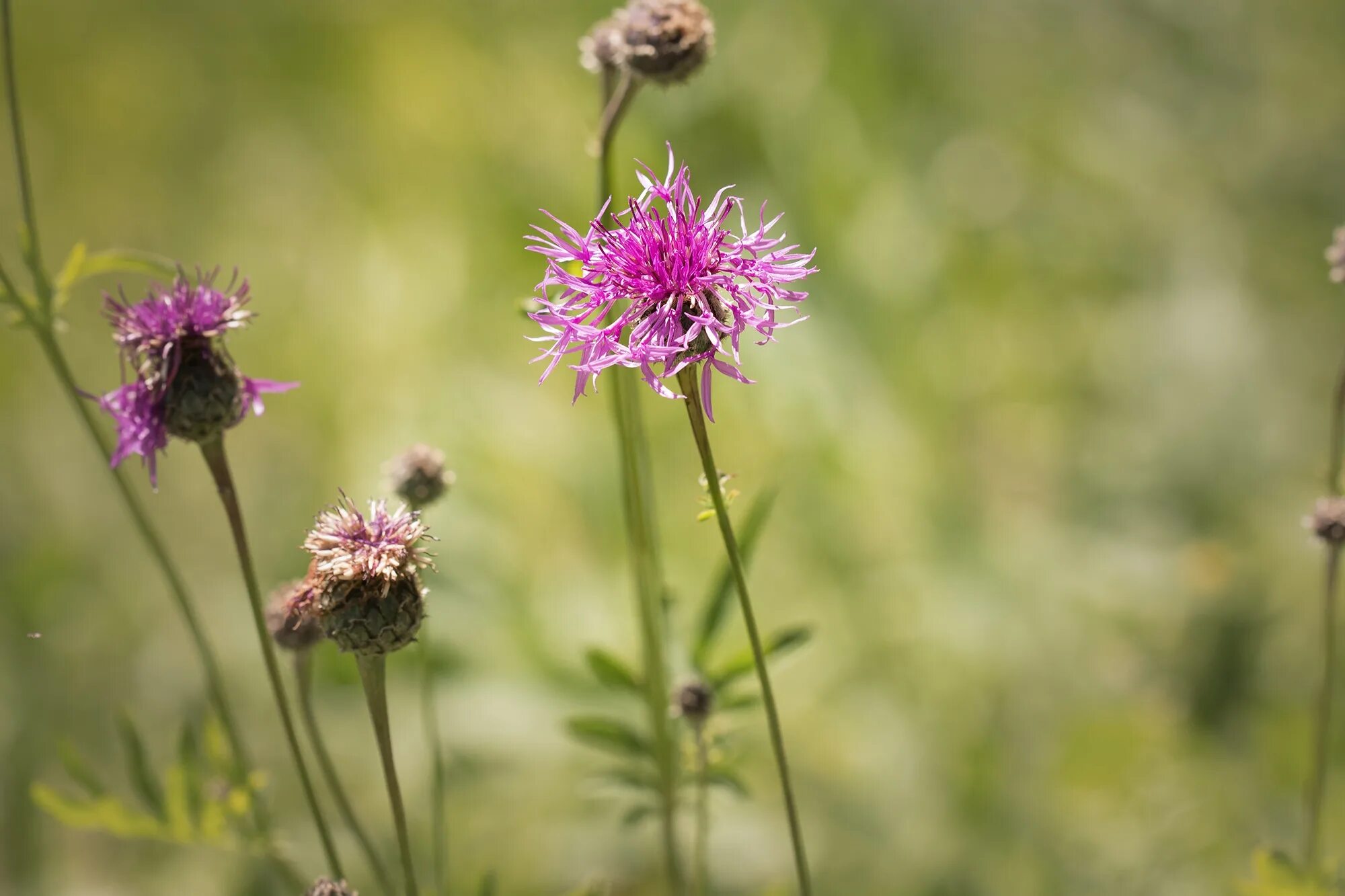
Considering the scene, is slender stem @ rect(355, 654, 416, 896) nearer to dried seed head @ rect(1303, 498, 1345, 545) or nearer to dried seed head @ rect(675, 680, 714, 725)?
dried seed head @ rect(675, 680, 714, 725)

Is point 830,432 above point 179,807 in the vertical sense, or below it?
above

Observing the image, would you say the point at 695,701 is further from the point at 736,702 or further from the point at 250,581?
the point at 250,581

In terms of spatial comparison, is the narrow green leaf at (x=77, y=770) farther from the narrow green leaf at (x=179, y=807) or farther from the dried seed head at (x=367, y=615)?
the dried seed head at (x=367, y=615)

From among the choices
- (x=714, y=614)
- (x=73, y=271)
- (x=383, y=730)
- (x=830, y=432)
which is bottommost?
(x=383, y=730)

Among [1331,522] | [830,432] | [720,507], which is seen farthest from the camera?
[830,432]

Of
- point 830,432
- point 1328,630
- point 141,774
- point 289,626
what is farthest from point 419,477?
point 830,432

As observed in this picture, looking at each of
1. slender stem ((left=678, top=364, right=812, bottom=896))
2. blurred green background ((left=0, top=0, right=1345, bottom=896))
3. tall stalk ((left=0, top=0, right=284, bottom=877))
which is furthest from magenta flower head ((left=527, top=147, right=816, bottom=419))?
blurred green background ((left=0, top=0, right=1345, bottom=896))

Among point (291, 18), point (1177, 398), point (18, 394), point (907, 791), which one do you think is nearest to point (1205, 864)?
point (907, 791)
